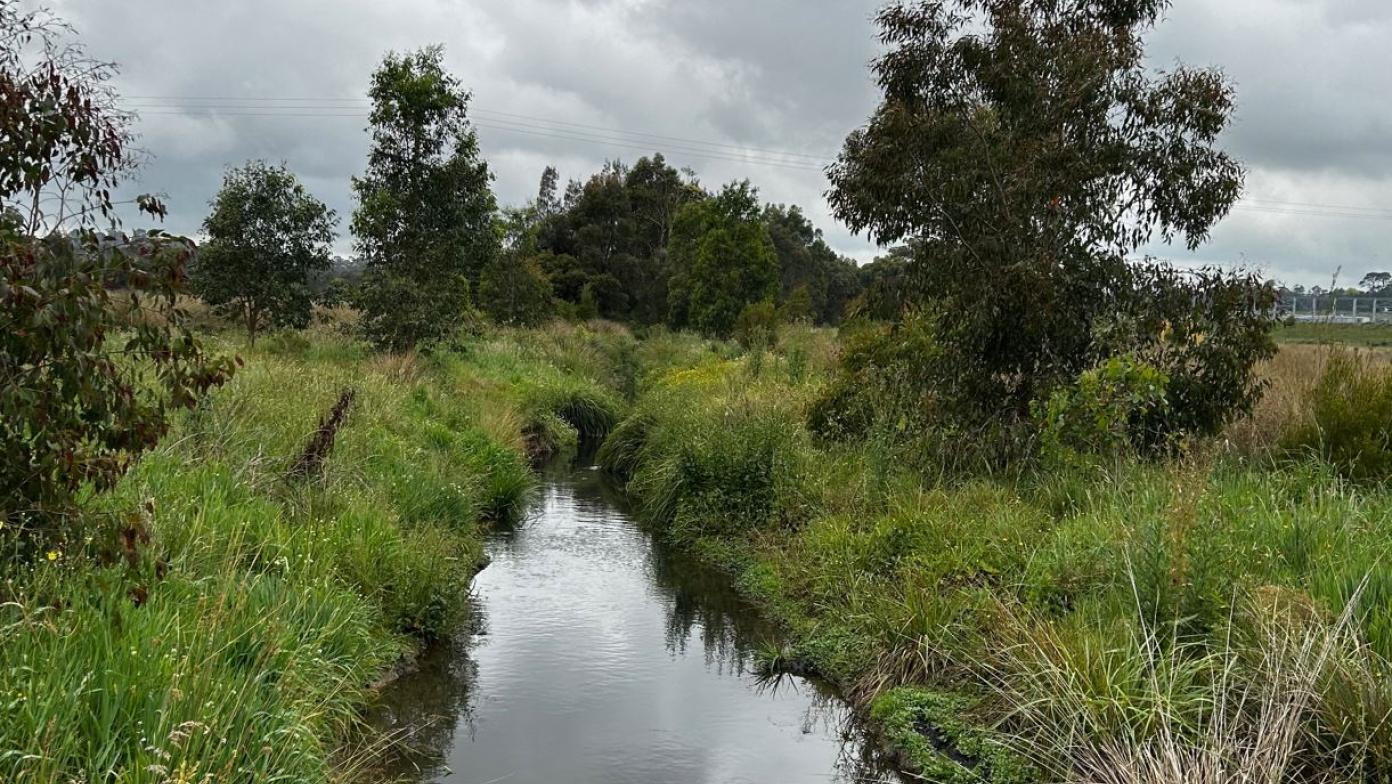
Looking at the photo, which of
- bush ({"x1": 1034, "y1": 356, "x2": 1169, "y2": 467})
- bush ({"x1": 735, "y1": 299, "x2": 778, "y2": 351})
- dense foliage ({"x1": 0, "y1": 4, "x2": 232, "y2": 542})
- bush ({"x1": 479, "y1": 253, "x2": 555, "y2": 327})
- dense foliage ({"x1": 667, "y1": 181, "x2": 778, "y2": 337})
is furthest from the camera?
dense foliage ({"x1": 667, "y1": 181, "x2": 778, "y2": 337})

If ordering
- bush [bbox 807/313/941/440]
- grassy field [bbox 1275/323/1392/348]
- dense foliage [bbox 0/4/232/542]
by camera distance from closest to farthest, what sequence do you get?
dense foliage [bbox 0/4/232/542]
grassy field [bbox 1275/323/1392/348]
bush [bbox 807/313/941/440]

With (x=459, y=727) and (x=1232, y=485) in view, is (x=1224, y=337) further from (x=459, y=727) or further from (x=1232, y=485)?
(x=459, y=727)

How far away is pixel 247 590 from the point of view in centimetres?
619

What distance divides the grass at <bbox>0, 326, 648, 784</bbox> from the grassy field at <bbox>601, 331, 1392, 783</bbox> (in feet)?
10.9

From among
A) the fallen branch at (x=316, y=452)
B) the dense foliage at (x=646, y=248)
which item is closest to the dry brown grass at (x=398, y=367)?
the fallen branch at (x=316, y=452)

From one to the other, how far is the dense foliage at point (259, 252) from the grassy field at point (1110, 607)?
1384 centimetres

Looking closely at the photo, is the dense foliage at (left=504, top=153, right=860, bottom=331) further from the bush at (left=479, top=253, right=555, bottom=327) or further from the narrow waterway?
A: the narrow waterway

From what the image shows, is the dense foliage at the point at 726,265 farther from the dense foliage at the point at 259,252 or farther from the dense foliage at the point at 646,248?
the dense foliage at the point at 259,252

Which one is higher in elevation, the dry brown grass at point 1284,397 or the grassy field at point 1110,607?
the dry brown grass at point 1284,397

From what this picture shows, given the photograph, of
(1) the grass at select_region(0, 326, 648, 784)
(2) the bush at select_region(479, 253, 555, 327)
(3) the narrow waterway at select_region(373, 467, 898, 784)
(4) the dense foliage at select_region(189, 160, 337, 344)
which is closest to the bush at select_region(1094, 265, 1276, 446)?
(3) the narrow waterway at select_region(373, 467, 898, 784)

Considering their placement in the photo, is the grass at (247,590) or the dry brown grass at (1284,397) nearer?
the grass at (247,590)

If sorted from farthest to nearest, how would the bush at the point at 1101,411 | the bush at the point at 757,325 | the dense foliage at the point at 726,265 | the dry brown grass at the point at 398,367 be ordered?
the dense foliage at the point at 726,265, the bush at the point at 757,325, the dry brown grass at the point at 398,367, the bush at the point at 1101,411

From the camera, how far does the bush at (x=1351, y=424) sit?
858 centimetres

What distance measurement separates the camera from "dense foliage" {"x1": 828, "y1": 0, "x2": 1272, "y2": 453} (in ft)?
32.2
